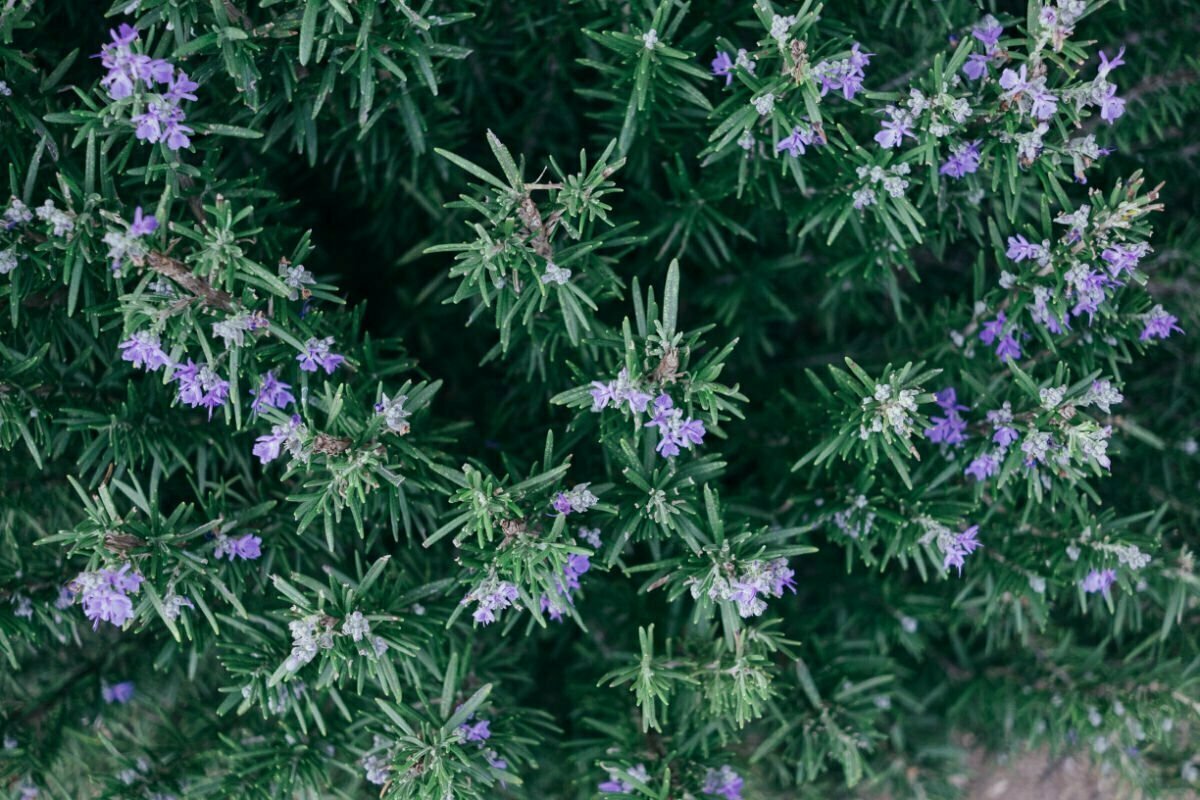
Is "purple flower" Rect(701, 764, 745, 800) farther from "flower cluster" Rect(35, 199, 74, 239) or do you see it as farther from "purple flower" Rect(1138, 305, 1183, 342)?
"flower cluster" Rect(35, 199, 74, 239)

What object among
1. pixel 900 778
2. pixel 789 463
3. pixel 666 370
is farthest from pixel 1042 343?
pixel 900 778

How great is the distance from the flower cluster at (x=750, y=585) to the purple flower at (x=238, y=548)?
1186 millimetres

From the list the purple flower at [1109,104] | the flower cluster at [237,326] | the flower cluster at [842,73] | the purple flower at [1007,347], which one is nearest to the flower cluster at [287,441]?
the flower cluster at [237,326]

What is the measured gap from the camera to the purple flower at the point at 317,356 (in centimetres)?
231

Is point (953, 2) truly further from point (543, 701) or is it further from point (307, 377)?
point (543, 701)

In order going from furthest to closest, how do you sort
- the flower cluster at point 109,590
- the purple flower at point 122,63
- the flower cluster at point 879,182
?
the flower cluster at point 879,182 → the flower cluster at point 109,590 → the purple flower at point 122,63

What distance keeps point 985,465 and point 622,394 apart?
110 cm

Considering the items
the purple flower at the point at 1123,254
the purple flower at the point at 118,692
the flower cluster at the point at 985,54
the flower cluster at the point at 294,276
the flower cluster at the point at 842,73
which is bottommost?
the purple flower at the point at 118,692

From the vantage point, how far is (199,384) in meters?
2.16

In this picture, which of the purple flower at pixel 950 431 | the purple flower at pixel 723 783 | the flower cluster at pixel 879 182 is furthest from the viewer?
the purple flower at pixel 723 783

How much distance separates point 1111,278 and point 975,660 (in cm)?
188

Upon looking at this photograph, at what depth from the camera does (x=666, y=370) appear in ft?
7.14

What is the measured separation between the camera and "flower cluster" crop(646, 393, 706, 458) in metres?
2.14

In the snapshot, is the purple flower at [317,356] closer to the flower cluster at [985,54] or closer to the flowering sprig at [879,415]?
the flowering sprig at [879,415]
